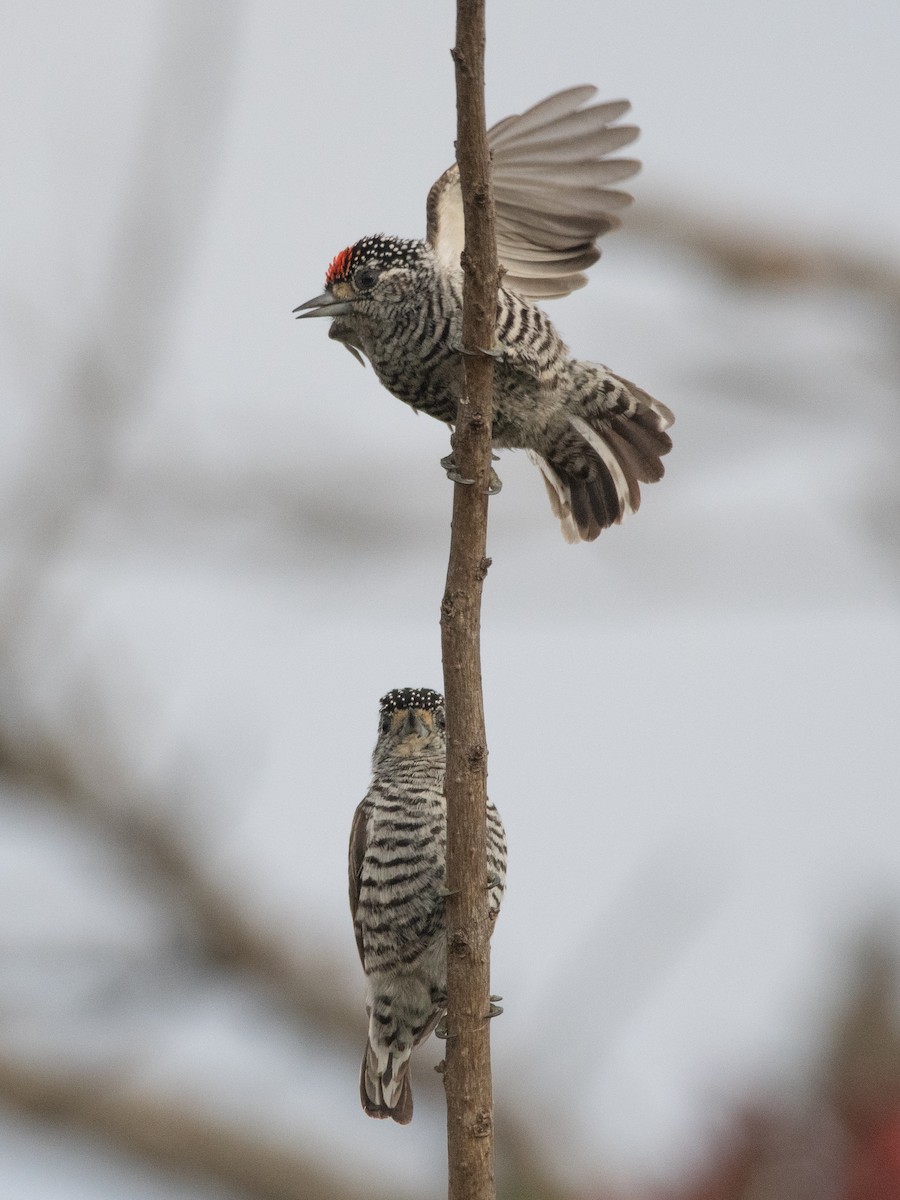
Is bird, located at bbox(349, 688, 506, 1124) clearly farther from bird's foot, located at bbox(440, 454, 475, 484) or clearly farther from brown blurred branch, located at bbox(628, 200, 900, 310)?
brown blurred branch, located at bbox(628, 200, 900, 310)

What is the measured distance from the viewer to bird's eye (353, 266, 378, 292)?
19.0 feet

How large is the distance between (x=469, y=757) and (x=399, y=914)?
2.25 metres

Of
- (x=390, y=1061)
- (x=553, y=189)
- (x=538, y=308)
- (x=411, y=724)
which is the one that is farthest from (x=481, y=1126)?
(x=553, y=189)

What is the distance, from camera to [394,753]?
639 cm

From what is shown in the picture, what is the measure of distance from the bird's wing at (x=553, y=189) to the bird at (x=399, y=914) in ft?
5.90

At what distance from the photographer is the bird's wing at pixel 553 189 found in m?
5.84

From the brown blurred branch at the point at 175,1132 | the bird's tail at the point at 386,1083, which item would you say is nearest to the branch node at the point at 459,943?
the bird's tail at the point at 386,1083

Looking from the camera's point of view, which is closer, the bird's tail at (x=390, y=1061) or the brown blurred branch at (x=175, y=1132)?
the bird's tail at (x=390, y=1061)

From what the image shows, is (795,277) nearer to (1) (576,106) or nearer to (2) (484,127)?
(1) (576,106)

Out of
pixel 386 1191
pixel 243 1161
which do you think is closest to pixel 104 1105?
pixel 243 1161

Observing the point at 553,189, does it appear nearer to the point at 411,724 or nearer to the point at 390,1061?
the point at 411,724

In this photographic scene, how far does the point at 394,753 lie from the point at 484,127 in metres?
3.07

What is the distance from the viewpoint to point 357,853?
20.0ft

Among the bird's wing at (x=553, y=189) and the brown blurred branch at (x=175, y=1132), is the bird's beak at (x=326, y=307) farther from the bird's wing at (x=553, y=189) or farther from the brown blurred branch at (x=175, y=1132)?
the brown blurred branch at (x=175, y=1132)
